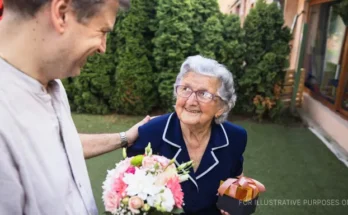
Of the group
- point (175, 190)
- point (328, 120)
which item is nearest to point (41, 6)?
point (175, 190)

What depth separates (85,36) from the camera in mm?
855

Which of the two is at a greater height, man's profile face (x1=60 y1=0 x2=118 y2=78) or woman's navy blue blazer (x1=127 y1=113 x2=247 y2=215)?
man's profile face (x1=60 y1=0 x2=118 y2=78)

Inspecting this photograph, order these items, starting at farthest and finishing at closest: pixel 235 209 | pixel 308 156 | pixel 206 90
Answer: pixel 308 156, pixel 206 90, pixel 235 209

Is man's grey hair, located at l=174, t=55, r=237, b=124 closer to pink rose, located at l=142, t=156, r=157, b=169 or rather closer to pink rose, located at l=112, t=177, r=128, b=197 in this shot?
pink rose, located at l=142, t=156, r=157, b=169

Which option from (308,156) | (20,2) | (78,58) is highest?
(20,2)

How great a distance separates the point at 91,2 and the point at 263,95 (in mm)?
5753

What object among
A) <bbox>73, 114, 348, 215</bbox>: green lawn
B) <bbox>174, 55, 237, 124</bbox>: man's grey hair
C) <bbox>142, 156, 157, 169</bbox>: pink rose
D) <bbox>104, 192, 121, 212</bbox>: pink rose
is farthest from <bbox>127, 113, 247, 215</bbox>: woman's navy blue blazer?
<bbox>73, 114, 348, 215</bbox>: green lawn

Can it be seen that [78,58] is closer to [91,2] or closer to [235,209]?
[91,2]

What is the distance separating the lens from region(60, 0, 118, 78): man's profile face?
32.6 inches

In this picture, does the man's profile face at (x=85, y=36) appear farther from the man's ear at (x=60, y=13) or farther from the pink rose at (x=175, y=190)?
the pink rose at (x=175, y=190)

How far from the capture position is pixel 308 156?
4.79 m

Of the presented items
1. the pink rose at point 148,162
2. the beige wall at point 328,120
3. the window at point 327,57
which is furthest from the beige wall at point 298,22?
the pink rose at point 148,162

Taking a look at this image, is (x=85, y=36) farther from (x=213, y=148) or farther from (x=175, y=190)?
(x=213, y=148)

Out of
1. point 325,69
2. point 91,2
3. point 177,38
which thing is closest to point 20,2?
point 91,2
